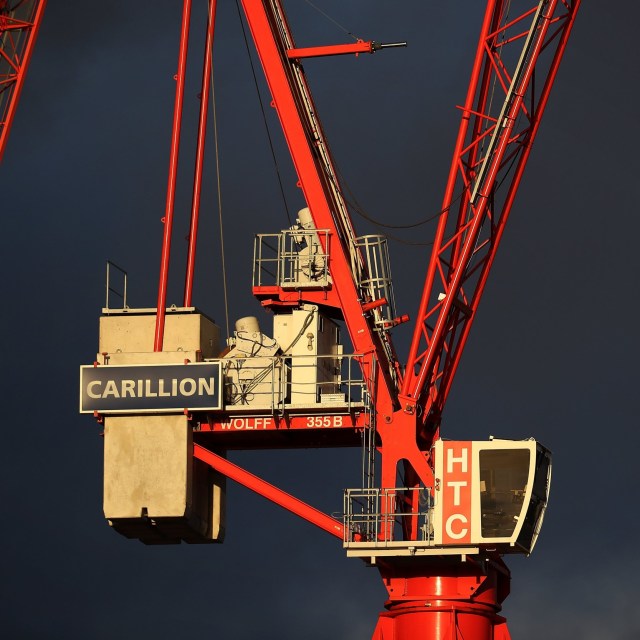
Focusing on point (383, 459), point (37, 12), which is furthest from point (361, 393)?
point (37, 12)

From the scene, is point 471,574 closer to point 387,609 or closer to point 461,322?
point 387,609

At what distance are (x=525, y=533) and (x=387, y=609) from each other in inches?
224

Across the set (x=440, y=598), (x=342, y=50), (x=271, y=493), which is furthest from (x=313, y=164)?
(x=440, y=598)

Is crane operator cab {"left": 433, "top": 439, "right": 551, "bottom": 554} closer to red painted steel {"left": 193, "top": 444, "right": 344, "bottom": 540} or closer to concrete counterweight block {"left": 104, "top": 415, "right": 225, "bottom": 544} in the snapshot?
red painted steel {"left": 193, "top": 444, "right": 344, "bottom": 540}

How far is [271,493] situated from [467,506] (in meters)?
6.35

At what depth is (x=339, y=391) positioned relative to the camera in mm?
82500

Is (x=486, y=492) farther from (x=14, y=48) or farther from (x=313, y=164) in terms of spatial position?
(x=14, y=48)

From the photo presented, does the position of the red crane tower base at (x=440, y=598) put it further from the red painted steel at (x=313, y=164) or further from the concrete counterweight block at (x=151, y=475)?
the concrete counterweight block at (x=151, y=475)

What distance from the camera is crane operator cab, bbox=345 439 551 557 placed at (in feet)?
252

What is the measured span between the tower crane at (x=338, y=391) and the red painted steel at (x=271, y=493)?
0.20 ft

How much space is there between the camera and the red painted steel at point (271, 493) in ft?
259

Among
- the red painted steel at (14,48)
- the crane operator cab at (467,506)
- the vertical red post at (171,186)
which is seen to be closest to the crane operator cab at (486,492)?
the crane operator cab at (467,506)

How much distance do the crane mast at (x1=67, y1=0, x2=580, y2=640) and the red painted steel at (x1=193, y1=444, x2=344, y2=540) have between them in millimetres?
70

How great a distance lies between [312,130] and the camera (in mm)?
82500
